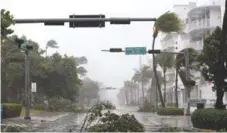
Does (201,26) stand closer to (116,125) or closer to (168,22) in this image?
(168,22)

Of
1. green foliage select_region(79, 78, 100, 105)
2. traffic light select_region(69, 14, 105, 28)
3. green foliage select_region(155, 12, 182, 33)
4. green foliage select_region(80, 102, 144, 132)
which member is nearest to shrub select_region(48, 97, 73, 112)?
green foliage select_region(155, 12, 182, 33)

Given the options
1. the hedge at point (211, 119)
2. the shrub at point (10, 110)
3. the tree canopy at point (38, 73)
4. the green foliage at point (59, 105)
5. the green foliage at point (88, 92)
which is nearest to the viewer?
the hedge at point (211, 119)

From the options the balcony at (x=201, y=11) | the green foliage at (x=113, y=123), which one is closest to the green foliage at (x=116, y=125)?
the green foliage at (x=113, y=123)

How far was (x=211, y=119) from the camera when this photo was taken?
21.0 metres

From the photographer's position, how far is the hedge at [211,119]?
20283mm

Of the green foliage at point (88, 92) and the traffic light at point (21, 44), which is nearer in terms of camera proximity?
the traffic light at point (21, 44)

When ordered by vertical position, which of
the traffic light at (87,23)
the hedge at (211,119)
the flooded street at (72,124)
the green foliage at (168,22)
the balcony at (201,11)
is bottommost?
the flooded street at (72,124)

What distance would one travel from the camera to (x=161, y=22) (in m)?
48.0

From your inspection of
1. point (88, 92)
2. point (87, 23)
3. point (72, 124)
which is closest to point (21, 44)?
point (72, 124)

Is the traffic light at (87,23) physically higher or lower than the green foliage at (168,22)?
lower

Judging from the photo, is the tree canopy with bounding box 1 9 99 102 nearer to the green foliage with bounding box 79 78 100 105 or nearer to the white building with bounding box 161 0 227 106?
the white building with bounding box 161 0 227 106

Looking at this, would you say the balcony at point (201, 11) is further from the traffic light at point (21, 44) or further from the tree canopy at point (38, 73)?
the traffic light at point (21, 44)

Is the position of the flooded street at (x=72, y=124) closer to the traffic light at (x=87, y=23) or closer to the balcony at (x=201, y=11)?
the traffic light at (x=87, y=23)

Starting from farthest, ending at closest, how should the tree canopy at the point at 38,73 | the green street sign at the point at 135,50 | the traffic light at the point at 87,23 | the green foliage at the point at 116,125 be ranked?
the tree canopy at the point at 38,73
the green street sign at the point at 135,50
the traffic light at the point at 87,23
the green foliage at the point at 116,125
